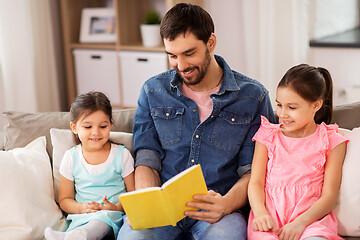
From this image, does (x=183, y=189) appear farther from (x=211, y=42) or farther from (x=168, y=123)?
(x=211, y=42)

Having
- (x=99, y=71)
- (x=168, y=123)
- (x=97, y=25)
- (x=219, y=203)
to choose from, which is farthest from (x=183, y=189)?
(x=97, y=25)

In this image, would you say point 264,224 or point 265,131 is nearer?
point 264,224

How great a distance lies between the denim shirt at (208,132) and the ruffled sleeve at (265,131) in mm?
48

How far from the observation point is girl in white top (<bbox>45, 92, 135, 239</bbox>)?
1.76 m

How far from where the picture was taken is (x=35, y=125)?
1956 millimetres

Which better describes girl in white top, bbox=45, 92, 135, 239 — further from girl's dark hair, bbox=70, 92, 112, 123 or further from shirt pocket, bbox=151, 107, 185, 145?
shirt pocket, bbox=151, 107, 185, 145

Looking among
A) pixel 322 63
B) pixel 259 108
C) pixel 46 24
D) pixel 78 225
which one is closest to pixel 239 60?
pixel 322 63

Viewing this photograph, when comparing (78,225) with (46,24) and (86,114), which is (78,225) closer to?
(86,114)

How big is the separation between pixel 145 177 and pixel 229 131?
35 cm

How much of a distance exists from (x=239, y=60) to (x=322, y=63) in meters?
0.66

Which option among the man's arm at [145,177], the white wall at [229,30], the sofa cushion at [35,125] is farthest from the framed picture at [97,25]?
the man's arm at [145,177]

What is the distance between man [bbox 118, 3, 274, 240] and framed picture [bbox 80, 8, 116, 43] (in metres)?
1.86

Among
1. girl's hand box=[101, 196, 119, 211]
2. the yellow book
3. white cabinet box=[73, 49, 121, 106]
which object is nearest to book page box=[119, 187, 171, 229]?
the yellow book

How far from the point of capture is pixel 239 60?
137 inches
